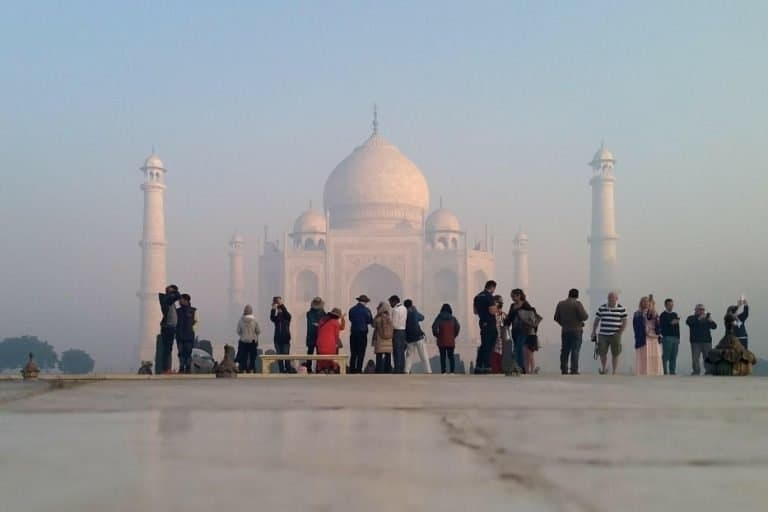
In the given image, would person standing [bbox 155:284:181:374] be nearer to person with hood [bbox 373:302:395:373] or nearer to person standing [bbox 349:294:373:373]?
person standing [bbox 349:294:373:373]

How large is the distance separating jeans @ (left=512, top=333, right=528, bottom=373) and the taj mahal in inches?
874

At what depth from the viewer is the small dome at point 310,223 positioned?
35406 millimetres

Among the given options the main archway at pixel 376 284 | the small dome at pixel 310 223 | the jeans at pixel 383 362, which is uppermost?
the small dome at pixel 310 223

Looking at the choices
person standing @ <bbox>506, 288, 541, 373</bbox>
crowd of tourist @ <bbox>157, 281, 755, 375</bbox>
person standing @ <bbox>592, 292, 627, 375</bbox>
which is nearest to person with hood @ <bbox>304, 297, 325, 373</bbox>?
crowd of tourist @ <bbox>157, 281, 755, 375</bbox>

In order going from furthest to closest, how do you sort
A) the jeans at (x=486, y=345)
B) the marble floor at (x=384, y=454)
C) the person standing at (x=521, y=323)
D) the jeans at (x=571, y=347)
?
1. the jeans at (x=486, y=345)
2. the jeans at (x=571, y=347)
3. the person standing at (x=521, y=323)
4. the marble floor at (x=384, y=454)

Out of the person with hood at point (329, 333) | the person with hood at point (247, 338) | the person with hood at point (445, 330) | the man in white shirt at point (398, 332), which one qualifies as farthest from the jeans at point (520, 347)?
the person with hood at point (247, 338)

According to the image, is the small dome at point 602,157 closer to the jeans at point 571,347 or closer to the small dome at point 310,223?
the small dome at point 310,223

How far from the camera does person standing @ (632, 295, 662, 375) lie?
334 inches

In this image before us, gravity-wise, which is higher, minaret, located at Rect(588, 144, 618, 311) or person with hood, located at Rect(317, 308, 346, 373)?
minaret, located at Rect(588, 144, 618, 311)

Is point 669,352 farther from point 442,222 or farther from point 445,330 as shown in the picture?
point 442,222

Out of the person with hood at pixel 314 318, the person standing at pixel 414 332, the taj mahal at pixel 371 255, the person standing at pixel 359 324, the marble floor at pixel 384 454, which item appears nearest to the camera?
the marble floor at pixel 384 454

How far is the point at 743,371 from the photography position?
709cm

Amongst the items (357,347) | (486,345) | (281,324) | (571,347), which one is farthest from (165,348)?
(571,347)

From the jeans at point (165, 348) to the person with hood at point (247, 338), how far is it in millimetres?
678
